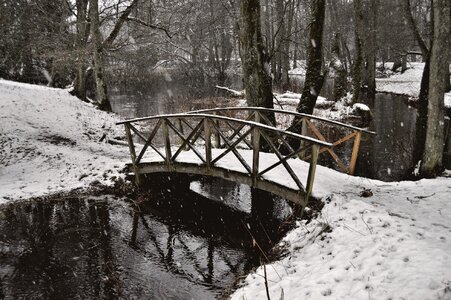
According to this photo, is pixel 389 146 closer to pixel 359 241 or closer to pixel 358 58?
pixel 358 58

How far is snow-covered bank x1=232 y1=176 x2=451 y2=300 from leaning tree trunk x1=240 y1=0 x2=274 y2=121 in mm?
3948

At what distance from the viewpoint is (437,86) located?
7.20 meters

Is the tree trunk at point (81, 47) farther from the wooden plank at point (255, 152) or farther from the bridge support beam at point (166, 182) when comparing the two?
the wooden plank at point (255, 152)

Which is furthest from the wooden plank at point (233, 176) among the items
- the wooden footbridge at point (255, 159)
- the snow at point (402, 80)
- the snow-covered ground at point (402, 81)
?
the snow at point (402, 80)

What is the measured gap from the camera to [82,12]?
16219mm

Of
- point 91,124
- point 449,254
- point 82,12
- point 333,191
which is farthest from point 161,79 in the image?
point 449,254

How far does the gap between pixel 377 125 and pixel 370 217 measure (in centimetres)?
1105

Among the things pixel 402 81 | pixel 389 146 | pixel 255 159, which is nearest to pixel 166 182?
pixel 255 159

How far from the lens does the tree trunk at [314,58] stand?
9781mm

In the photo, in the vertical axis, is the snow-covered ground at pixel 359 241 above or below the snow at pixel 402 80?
below

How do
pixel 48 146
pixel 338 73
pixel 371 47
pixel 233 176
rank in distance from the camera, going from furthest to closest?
pixel 371 47 < pixel 338 73 < pixel 48 146 < pixel 233 176

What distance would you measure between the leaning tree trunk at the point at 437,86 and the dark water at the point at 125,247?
153 inches

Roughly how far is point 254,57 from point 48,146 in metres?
6.56

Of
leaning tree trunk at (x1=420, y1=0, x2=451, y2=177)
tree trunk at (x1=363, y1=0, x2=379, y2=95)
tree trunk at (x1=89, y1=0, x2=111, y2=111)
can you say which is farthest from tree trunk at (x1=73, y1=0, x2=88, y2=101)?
tree trunk at (x1=363, y1=0, x2=379, y2=95)
